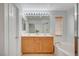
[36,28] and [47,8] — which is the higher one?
[47,8]

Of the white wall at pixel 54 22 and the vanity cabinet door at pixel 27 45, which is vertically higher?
the white wall at pixel 54 22

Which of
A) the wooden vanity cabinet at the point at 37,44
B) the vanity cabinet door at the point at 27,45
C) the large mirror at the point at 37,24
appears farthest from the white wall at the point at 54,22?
the vanity cabinet door at the point at 27,45

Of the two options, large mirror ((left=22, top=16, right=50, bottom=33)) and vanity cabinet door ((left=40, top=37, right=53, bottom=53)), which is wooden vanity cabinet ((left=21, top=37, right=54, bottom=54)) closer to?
vanity cabinet door ((left=40, top=37, right=53, bottom=53))

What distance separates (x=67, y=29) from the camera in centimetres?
411

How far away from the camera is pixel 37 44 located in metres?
4.18

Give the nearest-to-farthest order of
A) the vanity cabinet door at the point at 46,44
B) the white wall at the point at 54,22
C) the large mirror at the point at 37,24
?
the white wall at the point at 54,22
the vanity cabinet door at the point at 46,44
the large mirror at the point at 37,24

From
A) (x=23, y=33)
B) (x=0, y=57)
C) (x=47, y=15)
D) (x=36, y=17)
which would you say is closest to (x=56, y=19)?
(x=47, y=15)

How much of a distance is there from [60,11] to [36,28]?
112 cm

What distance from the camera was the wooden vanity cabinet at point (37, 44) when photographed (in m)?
4.00

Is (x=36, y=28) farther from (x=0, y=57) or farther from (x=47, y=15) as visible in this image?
(x=0, y=57)

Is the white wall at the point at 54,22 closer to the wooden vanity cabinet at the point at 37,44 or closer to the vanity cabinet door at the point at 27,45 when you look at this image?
the wooden vanity cabinet at the point at 37,44

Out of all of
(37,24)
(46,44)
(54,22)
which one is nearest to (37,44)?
(46,44)

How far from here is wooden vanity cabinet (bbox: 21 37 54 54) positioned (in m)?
4.00

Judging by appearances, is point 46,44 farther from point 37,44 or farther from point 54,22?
point 54,22
